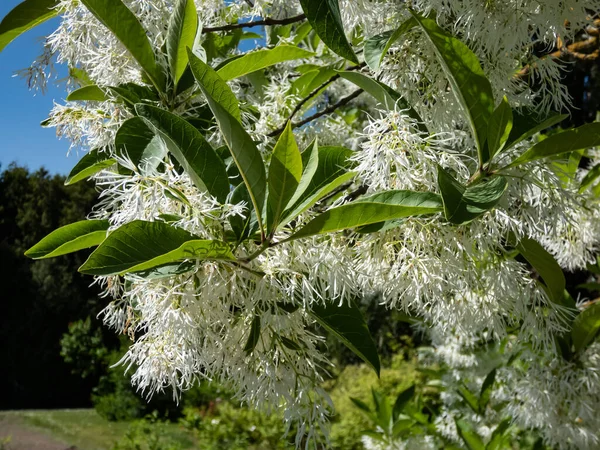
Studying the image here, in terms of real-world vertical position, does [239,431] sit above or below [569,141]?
below

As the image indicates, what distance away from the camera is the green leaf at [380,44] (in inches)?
37.3

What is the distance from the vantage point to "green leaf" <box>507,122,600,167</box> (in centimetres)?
84

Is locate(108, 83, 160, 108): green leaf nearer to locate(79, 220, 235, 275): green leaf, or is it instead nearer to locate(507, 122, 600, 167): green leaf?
locate(79, 220, 235, 275): green leaf

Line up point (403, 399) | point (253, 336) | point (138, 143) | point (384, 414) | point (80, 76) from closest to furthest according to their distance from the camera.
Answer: point (253, 336), point (138, 143), point (80, 76), point (403, 399), point (384, 414)

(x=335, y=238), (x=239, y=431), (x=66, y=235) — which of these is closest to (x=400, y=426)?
(x=335, y=238)

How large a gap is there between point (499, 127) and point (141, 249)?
1.87ft

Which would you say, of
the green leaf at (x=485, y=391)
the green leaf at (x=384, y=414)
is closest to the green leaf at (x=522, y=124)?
the green leaf at (x=485, y=391)

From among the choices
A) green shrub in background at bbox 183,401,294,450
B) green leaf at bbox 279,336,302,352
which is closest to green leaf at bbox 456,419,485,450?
green leaf at bbox 279,336,302,352

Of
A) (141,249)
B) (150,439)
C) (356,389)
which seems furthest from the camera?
(356,389)

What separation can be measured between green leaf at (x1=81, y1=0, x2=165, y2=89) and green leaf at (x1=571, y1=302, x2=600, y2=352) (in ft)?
4.46

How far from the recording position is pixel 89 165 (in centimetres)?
112

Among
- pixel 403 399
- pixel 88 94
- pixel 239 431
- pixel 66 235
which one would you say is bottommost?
pixel 239 431

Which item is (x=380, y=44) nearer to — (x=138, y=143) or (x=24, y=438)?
(x=138, y=143)

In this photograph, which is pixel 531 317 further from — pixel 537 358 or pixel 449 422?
pixel 449 422
